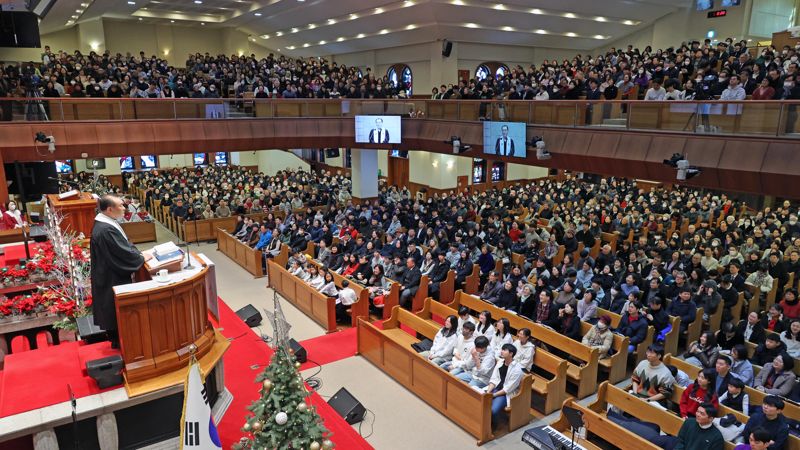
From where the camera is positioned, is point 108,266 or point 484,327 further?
point 484,327

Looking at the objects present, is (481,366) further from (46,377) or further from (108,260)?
(46,377)

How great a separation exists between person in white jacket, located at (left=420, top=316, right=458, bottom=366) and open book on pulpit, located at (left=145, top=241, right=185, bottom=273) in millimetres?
4202

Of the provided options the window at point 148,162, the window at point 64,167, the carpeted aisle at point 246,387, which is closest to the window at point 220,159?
the window at point 148,162

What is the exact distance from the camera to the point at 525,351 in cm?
724

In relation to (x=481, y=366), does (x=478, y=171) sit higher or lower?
higher

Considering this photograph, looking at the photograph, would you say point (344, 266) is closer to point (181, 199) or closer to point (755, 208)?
point (181, 199)

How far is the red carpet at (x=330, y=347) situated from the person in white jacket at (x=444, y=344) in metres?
1.70

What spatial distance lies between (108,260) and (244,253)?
9.50 metres

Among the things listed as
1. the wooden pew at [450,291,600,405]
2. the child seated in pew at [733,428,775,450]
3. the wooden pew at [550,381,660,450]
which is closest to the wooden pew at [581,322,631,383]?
the wooden pew at [450,291,600,405]

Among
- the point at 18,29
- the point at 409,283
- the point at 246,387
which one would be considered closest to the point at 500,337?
Result: the point at 246,387

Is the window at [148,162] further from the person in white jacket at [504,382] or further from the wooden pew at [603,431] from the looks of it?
the wooden pew at [603,431]

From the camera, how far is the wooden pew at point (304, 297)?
31.4 ft

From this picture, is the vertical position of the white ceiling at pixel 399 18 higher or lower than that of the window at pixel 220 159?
higher

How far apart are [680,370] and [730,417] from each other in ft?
4.49
